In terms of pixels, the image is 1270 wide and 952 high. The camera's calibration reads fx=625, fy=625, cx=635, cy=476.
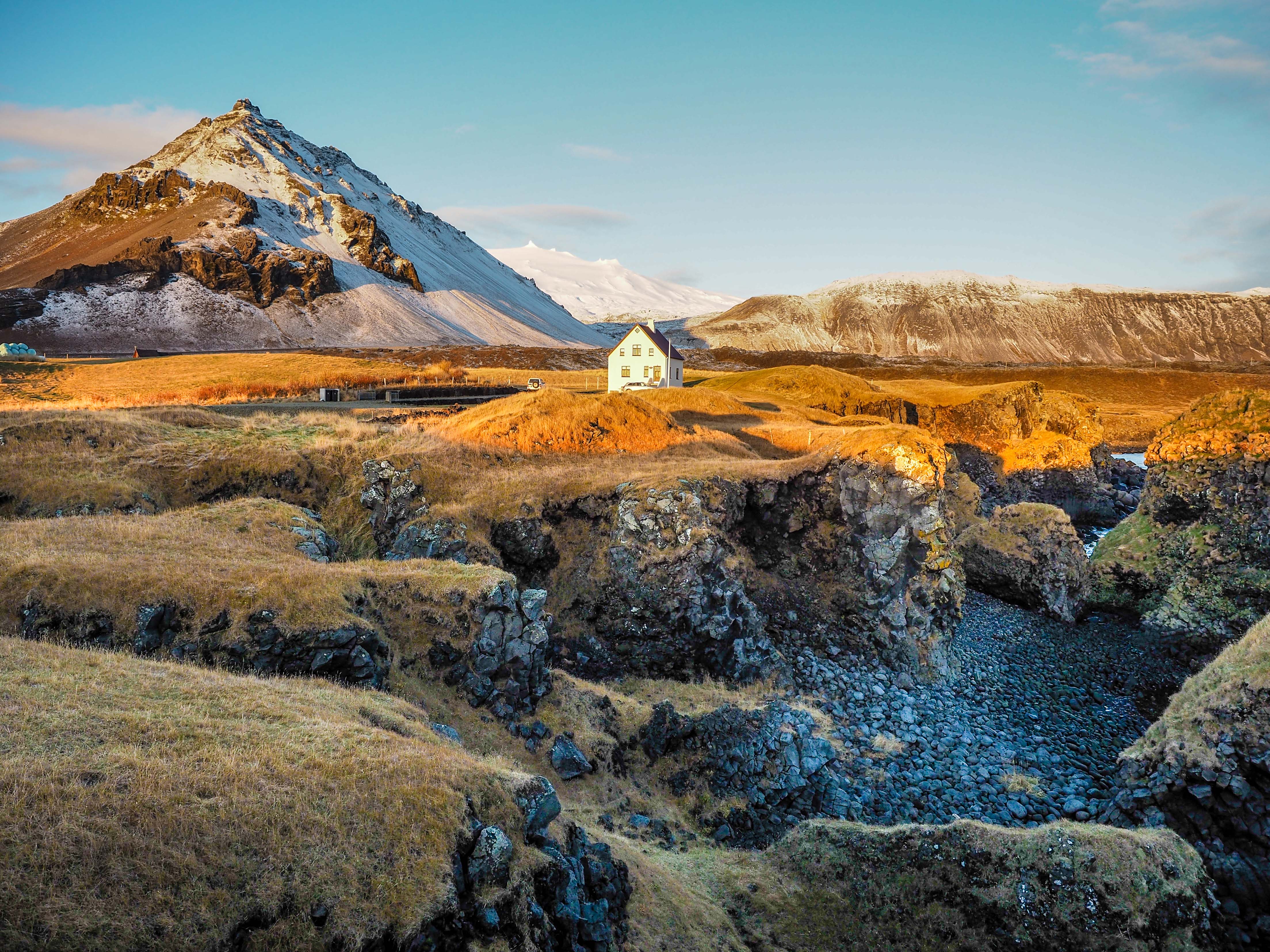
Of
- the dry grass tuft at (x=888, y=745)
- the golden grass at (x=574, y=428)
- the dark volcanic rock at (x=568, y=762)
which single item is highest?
the golden grass at (x=574, y=428)

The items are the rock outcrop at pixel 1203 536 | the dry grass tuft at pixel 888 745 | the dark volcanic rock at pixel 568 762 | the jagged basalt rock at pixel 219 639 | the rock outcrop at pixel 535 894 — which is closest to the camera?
the rock outcrop at pixel 535 894

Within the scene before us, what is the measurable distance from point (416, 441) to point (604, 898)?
1123 inches

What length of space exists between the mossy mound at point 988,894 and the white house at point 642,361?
6403cm

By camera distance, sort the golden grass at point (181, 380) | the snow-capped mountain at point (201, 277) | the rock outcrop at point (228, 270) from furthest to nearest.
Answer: the rock outcrop at point (228, 270) → the snow-capped mountain at point (201, 277) → the golden grass at point (181, 380)

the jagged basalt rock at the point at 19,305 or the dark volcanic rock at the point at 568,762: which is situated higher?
the jagged basalt rock at the point at 19,305

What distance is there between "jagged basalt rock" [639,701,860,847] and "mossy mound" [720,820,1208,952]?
387 centimetres

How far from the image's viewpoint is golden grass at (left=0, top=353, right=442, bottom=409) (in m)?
50.4

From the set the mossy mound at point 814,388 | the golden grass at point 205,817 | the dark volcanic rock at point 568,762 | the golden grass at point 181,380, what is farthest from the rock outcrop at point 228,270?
the golden grass at point 205,817

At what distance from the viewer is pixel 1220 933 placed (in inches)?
513

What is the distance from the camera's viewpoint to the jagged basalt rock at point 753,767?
1828cm

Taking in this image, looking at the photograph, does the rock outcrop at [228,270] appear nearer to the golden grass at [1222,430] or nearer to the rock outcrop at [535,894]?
the golden grass at [1222,430]

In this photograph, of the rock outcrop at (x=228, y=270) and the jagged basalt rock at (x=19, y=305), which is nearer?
the jagged basalt rock at (x=19, y=305)

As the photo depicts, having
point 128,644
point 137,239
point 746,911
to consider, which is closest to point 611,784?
point 746,911

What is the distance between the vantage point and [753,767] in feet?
63.6
